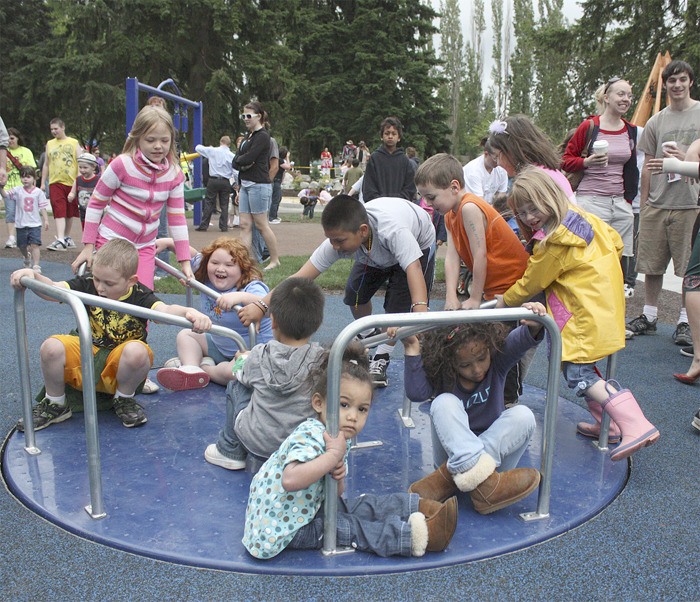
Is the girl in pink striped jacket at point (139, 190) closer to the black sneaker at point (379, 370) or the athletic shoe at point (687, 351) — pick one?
the black sneaker at point (379, 370)

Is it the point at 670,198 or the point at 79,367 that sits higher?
the point at 670,198

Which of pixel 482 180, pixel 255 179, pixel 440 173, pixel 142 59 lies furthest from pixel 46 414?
pixel 142 59

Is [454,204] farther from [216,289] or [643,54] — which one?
[643,54]

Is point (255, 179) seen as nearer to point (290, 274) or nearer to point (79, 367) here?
point (290, 274)

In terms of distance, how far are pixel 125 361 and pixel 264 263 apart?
5.91 meters

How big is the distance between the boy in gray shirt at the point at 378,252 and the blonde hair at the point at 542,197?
2.33 ft

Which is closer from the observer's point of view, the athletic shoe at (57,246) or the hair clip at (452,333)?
the hair clip at (452,333)

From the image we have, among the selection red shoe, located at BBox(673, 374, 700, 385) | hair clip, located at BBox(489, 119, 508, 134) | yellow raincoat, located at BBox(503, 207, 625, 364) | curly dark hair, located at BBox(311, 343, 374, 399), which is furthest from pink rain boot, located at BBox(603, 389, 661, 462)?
red shoe, located at BBox(673, 374, 700, 385)

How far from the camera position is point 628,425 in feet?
9.68

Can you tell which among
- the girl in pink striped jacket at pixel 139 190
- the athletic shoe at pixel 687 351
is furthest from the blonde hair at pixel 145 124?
the athletic shoe at pixel 687 351

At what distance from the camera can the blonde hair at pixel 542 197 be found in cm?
304

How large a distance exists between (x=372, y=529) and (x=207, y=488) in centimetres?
77

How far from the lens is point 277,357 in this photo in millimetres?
2719

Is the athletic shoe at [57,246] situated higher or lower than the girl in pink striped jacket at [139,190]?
lower
